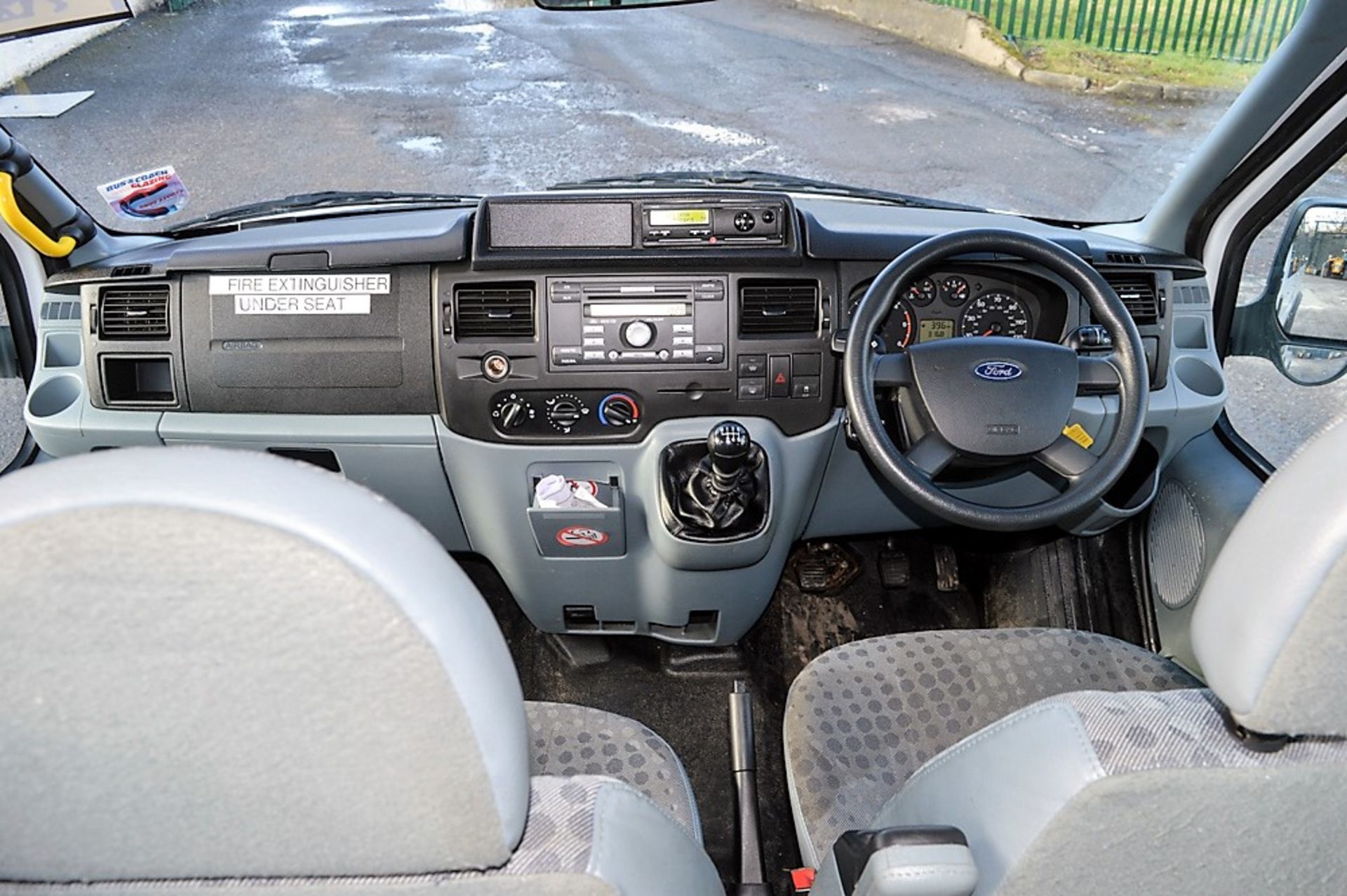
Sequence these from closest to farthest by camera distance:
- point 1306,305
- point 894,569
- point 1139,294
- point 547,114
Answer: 1. point 1139,294
2. point 1306,305
3. point 894,569
4. point 547,114

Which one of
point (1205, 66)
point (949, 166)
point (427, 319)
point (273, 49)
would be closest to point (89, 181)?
point (427, 319)

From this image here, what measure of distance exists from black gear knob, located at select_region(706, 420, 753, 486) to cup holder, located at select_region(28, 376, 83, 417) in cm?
155

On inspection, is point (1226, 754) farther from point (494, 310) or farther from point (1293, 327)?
point (1293, 327)

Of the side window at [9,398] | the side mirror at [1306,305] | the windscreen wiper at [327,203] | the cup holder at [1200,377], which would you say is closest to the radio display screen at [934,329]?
the cup holder at [1200,377]

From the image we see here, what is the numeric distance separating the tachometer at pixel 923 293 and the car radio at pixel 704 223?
1.19 feet

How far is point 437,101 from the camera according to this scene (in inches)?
154

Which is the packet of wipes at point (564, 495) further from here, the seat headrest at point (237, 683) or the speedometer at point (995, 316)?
the seat headrest at point (237, 683)

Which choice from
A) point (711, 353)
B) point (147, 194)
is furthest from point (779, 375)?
point (147, 194)

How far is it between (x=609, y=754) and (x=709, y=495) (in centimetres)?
81

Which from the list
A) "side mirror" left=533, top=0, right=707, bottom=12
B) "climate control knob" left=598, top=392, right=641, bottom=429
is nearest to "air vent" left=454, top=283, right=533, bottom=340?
"climate control knob" left=598, top=392, right=641, bottom=429

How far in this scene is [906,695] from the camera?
1.98 metres

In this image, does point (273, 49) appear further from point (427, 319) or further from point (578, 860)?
point (578, 860)

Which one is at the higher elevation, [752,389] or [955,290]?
[955,290]

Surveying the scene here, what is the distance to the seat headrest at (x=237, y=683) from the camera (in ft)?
2.20
